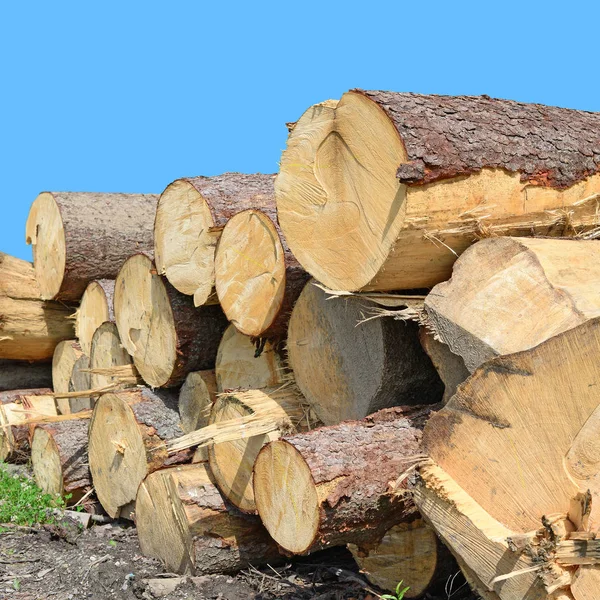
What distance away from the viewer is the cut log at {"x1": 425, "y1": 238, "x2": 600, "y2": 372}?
7.73ft

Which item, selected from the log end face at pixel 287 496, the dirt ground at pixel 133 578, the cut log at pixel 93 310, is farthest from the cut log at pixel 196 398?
the log end face at pixel 287 496

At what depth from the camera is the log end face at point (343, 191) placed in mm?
2605

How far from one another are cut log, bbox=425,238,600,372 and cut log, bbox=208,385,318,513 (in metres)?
1.00

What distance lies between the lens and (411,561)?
126 inches

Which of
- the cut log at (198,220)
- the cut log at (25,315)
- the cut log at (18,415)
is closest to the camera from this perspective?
the cut log at (198,220)

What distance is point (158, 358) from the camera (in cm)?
426

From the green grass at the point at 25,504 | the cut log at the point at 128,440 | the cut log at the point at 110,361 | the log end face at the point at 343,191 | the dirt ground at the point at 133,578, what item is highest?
the log end face at the point at 343,191

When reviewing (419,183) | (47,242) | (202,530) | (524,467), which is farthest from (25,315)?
(524,467)

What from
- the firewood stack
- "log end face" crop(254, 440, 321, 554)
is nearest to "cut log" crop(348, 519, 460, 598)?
the firewood stack

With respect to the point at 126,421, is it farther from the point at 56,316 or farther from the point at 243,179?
the point at 56,316

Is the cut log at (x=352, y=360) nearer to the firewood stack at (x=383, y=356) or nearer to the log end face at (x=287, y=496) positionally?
the firewood stack at (x=383, y=356)

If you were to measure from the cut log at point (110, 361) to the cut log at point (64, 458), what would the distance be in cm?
31

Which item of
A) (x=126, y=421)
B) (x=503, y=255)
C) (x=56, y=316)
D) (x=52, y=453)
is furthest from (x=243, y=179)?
(x=56, y=316)

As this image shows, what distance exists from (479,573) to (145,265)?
8.79ft
